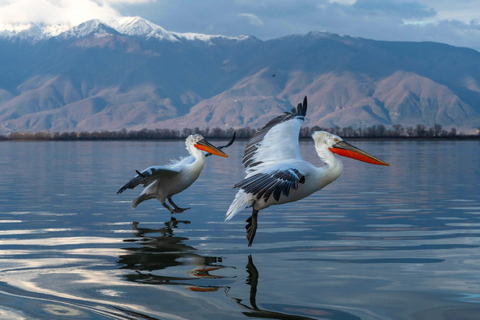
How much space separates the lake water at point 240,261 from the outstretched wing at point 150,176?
873 mm

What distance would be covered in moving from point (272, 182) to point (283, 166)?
0.75 m


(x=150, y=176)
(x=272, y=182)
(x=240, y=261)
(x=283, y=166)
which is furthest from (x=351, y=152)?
(x=150, y=176)

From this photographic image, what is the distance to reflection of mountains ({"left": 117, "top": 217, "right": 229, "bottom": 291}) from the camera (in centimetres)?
850

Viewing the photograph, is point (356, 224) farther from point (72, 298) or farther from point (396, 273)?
point (72, 298)

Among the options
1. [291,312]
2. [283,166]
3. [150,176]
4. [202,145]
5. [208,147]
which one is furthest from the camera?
[202,145]

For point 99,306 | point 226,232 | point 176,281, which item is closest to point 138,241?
point 226,232

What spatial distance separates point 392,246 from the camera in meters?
10.8

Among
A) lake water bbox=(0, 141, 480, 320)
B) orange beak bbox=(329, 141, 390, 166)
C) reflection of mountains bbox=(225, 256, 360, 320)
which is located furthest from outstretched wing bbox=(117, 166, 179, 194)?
reflection of mountains bbox=(225, 256, 360, 320)

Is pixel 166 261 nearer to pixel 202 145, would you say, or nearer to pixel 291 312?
pixel 291 312

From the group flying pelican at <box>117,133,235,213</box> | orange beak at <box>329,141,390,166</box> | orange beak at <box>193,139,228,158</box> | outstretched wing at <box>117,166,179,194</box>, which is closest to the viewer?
orange beak at <box>329,141,390,166</box>

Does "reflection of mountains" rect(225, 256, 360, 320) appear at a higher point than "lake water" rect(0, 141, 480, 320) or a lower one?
lower

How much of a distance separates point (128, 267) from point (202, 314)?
2.54m

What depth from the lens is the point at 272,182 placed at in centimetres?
884

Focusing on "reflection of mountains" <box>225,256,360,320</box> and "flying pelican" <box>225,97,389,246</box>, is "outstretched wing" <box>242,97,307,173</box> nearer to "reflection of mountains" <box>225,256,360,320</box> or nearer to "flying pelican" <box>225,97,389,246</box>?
"flying pelican" <box>225,97,389,246</box>
